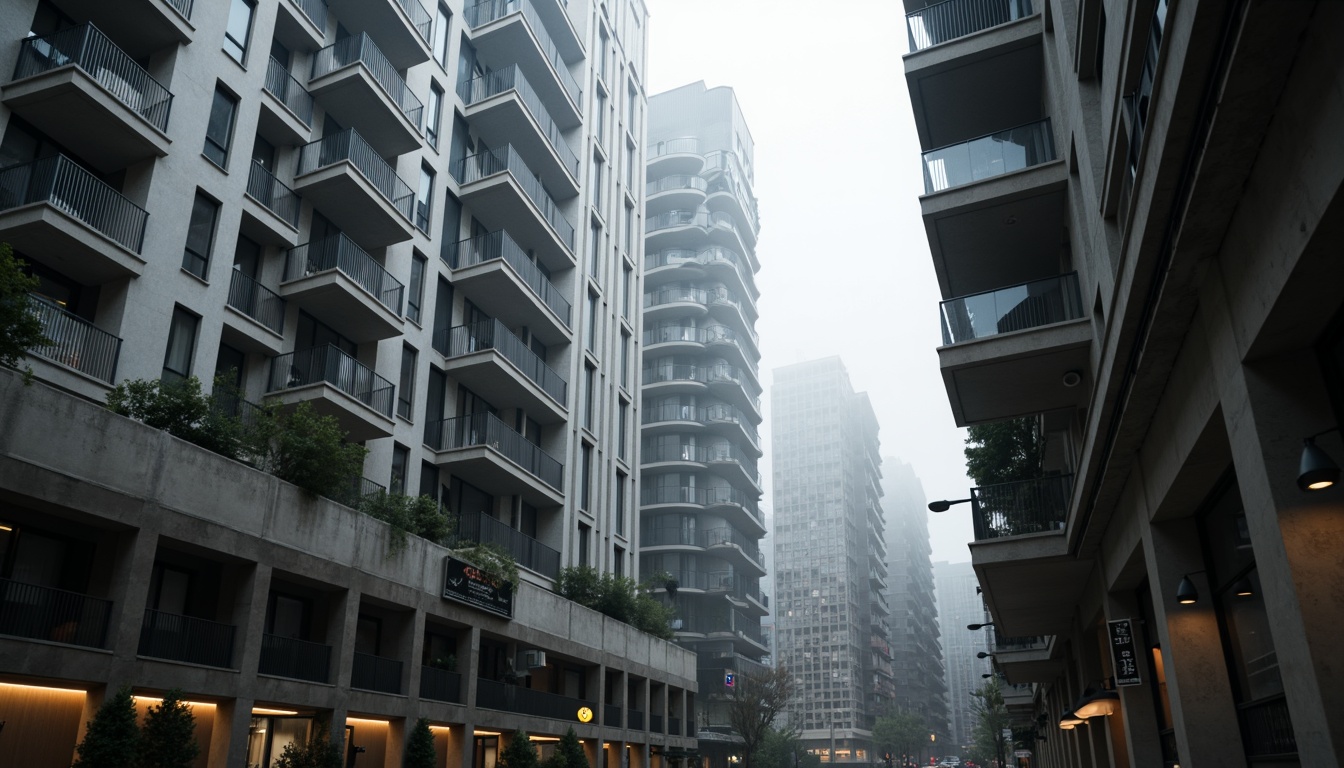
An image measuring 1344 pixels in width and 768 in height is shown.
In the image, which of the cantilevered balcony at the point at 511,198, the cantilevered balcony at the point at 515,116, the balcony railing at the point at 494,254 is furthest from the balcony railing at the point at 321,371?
the cantilevered balcony at the point at 515,116

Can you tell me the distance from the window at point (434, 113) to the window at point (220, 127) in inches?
351

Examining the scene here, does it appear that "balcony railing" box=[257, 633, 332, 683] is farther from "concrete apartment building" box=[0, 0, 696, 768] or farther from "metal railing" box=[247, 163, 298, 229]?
"metal railing" box=[247, 163, 298, 229]

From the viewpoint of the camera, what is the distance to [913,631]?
524ft

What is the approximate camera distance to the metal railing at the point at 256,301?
2344cm

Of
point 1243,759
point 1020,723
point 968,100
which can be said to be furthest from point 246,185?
point 1020,723

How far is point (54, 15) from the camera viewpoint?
20391 millimetres

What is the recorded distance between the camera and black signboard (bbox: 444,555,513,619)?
1024 inches

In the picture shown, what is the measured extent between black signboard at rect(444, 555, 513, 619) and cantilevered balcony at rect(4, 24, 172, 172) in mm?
12517

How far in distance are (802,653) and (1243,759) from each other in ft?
393

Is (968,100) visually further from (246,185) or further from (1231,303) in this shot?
(246,185)

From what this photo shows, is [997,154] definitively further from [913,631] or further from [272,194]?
[913,631]

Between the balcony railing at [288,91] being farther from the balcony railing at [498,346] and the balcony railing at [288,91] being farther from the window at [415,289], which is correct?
the balcony railing at [498,346]

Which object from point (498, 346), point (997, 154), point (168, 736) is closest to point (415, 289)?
point (498, 346)

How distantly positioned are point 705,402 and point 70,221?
188ft
